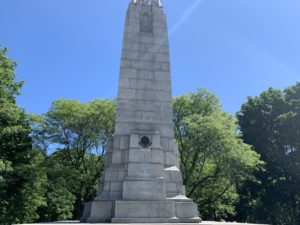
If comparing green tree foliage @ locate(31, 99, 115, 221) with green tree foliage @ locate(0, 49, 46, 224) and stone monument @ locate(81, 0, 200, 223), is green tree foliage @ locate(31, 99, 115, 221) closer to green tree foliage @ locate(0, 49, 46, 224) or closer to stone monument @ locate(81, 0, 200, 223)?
green tree foliage @ locate(0, 49, 46, 224)

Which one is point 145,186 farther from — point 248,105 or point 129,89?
point 248,105

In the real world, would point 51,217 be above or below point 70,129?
below

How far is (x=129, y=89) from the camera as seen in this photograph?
613 inches

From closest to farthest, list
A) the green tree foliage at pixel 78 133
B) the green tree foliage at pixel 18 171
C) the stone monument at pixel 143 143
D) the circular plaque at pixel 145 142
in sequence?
the stone monument at pixel 143 143, the circular plaque at pixel 145 142, the green tree foliage at pixel 18 171, the green tree foliage at pixel 78 133

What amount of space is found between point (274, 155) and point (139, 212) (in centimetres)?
2704

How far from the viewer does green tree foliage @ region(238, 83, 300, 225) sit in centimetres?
3469

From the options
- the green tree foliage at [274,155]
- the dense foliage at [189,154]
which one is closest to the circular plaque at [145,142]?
the dense foliage at [189,154]

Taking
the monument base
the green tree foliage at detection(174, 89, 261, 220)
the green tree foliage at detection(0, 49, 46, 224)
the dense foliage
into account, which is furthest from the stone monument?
the green tree foliage at detection(174, 89, 261, 220)

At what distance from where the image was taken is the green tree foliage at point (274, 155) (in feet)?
114

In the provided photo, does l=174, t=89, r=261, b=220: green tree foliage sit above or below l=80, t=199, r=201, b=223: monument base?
above

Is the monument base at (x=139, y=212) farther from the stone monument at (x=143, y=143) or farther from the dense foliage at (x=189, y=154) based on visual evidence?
the dense foliage at (x=189, y=154)

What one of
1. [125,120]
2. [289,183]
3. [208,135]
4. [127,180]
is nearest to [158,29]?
[125,120]

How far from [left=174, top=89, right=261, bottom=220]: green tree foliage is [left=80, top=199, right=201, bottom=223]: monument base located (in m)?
12.7

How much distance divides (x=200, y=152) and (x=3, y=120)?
1538 cm
